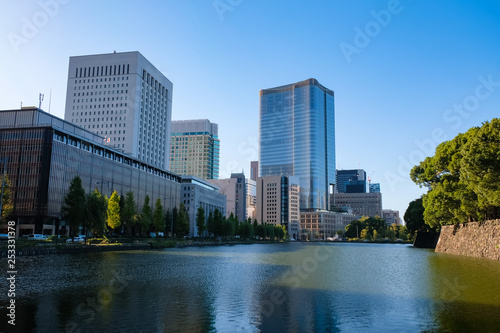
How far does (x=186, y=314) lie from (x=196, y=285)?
8.92m

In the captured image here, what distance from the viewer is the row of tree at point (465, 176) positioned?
40938mm

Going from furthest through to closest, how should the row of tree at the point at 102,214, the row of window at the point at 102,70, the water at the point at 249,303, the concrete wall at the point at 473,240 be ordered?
the row of window at the point at 102,70 < the row of tree at the point at 102,214 < the concrete wall at the point at 473,240 < the water at the point at 249,303

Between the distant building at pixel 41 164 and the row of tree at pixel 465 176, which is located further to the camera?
the distant building at pixel 41 164

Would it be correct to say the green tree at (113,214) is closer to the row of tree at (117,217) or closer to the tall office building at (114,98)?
the row of tree at (117,217)

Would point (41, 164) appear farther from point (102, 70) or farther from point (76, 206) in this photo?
point (102, 70)

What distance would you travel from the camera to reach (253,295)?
21.8 m

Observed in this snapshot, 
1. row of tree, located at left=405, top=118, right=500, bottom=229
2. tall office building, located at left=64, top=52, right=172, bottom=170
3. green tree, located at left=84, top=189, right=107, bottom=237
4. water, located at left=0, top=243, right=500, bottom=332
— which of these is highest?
tall office building, located at left=64, top=52, right=172, bottom=170

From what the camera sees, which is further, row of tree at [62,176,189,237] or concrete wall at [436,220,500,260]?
row of tree at [62,176,189,237]
